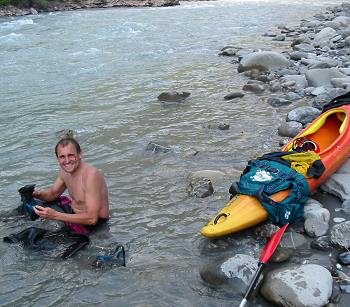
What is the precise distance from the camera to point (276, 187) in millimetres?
4539

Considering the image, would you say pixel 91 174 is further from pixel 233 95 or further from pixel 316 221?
pixel 233 95

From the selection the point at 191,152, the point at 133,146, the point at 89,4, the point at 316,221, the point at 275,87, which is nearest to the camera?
the point at 316,221

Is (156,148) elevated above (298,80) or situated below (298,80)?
above

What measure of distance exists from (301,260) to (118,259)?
1.67m

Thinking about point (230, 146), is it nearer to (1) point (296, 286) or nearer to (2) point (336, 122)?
(2) point (336, 122)

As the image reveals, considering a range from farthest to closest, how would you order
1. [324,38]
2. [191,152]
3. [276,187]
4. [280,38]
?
[280,38] → [324,38] → [191,152] → [276,187]

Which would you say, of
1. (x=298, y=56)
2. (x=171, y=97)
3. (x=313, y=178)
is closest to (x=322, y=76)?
(x=171, y=97)

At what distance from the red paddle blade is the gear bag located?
174 millimetres

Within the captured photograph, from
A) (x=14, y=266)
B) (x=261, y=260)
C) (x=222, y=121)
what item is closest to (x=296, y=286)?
(x=261, y=260)

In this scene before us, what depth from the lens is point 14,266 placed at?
14.2 feet

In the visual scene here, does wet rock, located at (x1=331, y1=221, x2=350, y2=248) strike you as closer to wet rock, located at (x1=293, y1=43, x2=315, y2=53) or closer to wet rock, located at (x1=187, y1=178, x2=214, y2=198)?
wet rock, located at (x1=187, y1=178, x2=214, y2=198)

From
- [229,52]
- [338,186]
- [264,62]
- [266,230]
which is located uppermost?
[338,186]

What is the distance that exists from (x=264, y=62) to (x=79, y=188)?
820 centimetres

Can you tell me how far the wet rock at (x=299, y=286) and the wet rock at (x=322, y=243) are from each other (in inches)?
18.4
